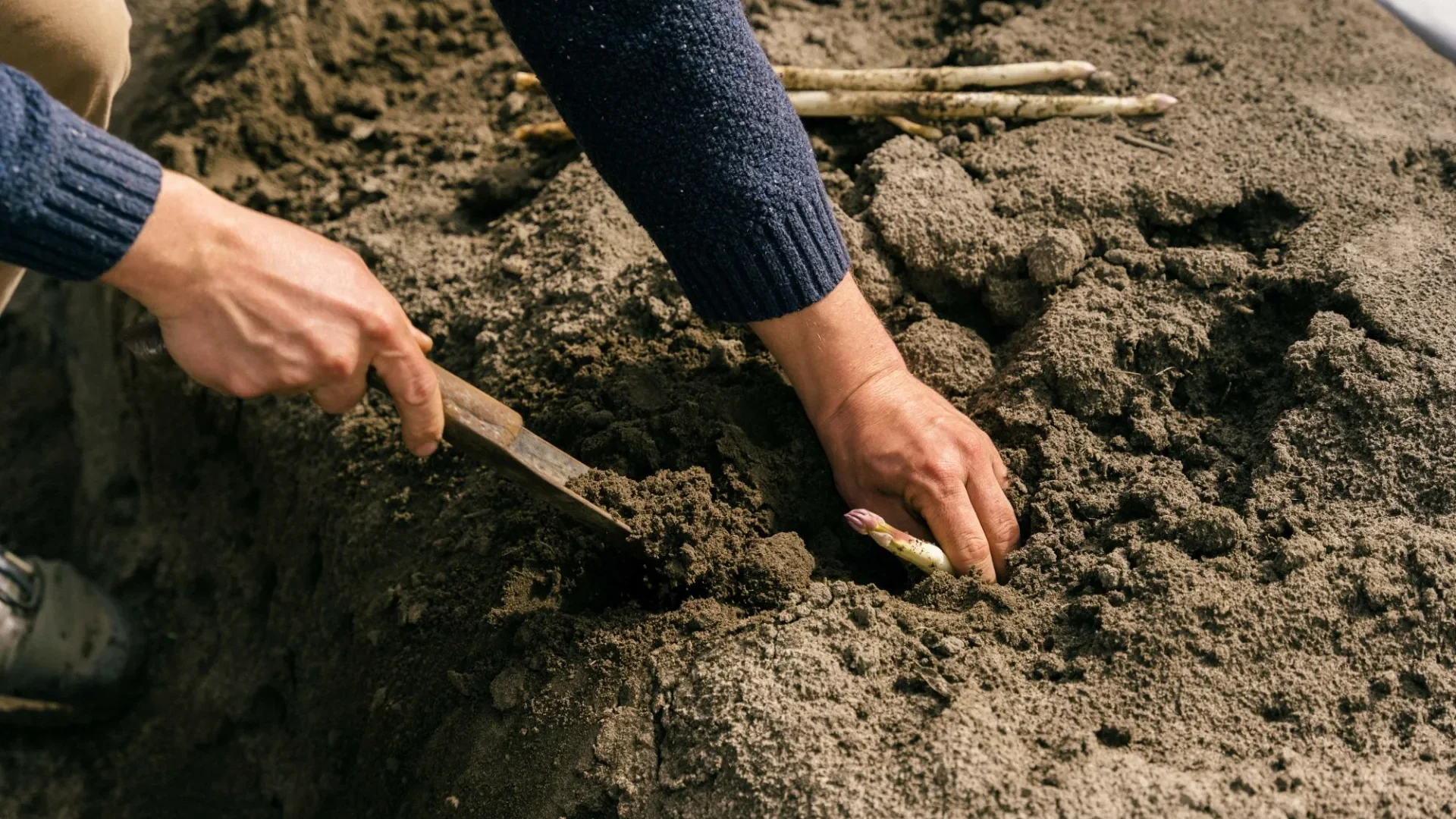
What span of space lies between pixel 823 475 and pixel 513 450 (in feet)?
1.80

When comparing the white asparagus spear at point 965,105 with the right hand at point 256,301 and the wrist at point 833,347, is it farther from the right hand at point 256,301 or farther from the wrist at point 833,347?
the right hand at point 256,301

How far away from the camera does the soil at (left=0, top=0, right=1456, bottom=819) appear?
1.55 metres

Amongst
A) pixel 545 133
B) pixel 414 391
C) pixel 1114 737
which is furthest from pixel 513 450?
pixel 545 133

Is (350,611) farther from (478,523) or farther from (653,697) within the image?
(653,697)

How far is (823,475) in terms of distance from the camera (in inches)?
76.0

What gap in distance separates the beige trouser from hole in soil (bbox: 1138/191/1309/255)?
1980 millimetres

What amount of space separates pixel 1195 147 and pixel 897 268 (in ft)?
2.15

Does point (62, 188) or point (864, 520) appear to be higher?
point (62, 188)

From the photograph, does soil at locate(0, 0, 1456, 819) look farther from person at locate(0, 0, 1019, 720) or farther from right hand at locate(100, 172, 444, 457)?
right hand at locate(100, 172, 444, 457)

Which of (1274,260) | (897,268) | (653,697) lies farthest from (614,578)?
(1274,260)

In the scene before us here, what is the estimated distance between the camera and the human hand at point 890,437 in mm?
1751

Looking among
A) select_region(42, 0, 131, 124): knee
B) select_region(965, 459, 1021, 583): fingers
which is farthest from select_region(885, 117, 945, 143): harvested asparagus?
select_region(42, 0, 131, 124): knee

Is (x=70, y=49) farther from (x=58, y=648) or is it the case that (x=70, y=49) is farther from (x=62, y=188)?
(x=58, y=648)

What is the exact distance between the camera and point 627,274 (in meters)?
2.21
